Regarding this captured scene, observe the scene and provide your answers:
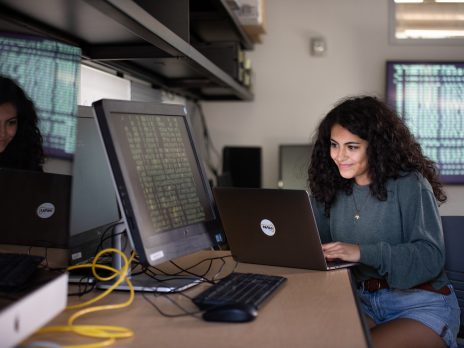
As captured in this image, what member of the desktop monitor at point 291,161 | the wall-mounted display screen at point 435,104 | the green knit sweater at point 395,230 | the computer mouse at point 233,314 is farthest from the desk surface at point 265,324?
the wall-mounted display screen at point 435,104

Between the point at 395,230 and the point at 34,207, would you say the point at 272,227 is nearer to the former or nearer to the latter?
the point at 395,230

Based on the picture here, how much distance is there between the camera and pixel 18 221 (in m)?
1.32

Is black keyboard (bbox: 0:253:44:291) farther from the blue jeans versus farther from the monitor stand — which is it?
the blue jeans

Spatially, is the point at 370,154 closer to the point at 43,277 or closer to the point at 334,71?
the point at 43,277

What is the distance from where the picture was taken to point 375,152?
1.78 metres

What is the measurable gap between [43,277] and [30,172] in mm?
292

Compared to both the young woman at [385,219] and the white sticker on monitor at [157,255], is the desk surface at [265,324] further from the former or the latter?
the young woman at [385,219]

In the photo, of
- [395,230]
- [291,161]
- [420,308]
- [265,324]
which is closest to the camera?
[265,324]

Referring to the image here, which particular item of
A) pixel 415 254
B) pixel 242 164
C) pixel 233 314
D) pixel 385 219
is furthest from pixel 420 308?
pixel 242 164

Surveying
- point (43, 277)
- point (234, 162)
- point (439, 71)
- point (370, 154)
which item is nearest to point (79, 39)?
point (43, 277)

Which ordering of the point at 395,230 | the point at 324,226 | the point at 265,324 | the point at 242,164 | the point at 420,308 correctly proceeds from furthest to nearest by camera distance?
1. the point at 242,164
2. the point at 324,226
3. the point at 395,230
4. the point at 420,308
5. the point at 265,324

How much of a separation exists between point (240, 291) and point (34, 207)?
1.79 ft

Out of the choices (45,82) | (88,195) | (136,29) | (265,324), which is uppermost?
(136,29)

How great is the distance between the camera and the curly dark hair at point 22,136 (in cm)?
134
